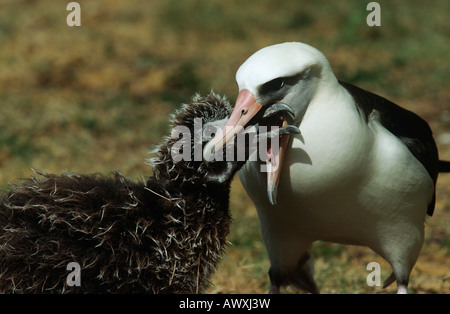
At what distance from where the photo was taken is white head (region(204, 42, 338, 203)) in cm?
371

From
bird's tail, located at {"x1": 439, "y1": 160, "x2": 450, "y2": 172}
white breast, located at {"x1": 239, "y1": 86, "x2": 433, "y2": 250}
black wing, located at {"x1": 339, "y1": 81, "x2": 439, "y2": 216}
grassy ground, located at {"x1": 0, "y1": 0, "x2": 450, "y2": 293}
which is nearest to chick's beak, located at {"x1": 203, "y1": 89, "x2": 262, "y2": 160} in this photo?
white breast, located at {"x1": 239, "y1": 86, "x2": 433, "y2": 250}

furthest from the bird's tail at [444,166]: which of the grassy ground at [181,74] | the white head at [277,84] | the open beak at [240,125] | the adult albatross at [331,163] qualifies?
the open beak at [240,125]

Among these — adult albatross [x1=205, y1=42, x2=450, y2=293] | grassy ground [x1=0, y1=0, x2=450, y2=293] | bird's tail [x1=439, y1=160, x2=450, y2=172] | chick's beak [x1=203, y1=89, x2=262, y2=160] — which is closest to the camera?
chick's beak [x1=203, y1=89, x2=262, y2=160]

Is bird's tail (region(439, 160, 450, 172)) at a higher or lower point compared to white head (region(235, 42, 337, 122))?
lower

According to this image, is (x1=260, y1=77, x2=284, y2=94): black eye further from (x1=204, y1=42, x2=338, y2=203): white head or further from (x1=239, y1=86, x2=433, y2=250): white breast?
(x1=239, y1=86, x2=433, y2=250): white breast

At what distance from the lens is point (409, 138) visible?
173 inches

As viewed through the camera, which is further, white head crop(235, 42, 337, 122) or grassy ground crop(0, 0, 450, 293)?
grassy ground crop(0, 0, 450, 293)

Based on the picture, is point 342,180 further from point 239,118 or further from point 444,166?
point 444,166

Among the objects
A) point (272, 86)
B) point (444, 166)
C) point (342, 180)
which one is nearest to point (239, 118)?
point (272, 86)

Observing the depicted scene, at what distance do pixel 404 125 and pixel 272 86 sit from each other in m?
1.09

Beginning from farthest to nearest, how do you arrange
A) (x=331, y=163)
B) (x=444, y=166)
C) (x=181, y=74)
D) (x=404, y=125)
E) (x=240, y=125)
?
(x=181, y=74) < (x=444, y=166) < (x=404, y=125) < (x=331, y=163) < (x=240, y=125)

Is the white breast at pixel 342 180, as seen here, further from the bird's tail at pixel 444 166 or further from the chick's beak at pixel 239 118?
the bird's tail at pixel 444 166

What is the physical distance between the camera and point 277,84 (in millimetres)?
3789

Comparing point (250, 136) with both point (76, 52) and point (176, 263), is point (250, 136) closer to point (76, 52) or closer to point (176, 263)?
point (176, 263)
